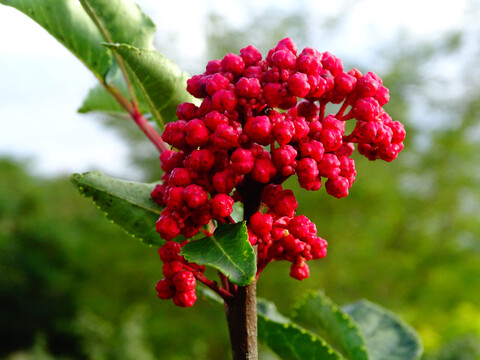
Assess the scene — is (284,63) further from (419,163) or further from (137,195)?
(419,163)

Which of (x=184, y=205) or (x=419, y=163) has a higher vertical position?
(x=419, y=163)

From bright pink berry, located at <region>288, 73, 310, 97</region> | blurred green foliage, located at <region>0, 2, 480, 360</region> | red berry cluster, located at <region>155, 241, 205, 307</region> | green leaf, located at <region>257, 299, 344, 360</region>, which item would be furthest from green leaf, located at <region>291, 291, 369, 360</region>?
blurred green foliage, located at <region>0, 2, 480, 360</region>

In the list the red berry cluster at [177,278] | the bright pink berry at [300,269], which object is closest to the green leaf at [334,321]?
the bright pink berry at [300,269]

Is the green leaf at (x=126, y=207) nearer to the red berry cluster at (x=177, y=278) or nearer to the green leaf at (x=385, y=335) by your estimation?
the red berry cluster at (x=177, y=278)

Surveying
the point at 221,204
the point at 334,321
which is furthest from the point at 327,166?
the point at 334,321

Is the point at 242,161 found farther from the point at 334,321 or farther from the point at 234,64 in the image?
the point at 334,321

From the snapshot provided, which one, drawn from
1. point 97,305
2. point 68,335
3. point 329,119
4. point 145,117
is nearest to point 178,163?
point 329,119

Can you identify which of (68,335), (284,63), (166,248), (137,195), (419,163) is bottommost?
(166,248)
